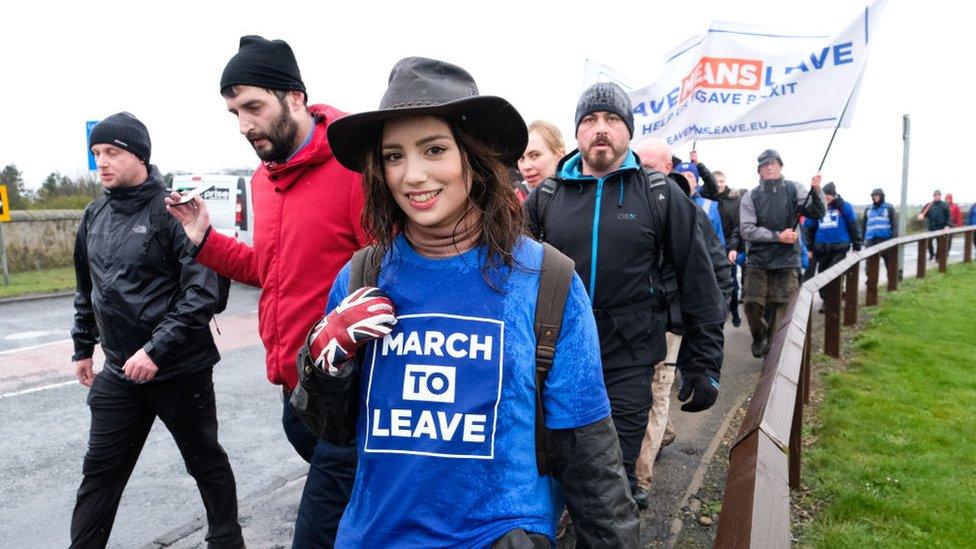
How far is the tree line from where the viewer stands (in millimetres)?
22016

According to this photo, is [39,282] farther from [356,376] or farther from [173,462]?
[356,376]

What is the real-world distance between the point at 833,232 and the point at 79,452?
9347 millimetres

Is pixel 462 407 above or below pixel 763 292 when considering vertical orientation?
above

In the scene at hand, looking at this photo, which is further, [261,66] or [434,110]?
[261,66]

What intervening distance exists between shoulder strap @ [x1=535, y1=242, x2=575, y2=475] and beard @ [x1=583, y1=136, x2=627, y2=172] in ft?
5.48

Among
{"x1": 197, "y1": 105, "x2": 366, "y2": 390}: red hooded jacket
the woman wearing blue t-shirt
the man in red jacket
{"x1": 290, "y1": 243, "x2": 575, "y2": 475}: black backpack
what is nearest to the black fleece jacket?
the man in red jacket

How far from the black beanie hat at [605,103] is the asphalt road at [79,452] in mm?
2915

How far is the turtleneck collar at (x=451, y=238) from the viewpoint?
1.73m

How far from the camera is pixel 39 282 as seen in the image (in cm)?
1545

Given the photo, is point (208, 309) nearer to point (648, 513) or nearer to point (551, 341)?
point (551, 341)

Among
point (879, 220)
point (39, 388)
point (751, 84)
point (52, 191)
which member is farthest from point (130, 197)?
point (52, 191)

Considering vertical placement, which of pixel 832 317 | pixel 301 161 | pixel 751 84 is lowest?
pixel 832 317

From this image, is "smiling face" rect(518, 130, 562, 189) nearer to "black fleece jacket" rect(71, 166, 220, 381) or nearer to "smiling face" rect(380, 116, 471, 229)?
"black fleece jacket" rect(71, 166, 220, 381)

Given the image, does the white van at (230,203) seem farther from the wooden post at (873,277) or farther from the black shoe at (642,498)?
the black shoe at (642,498)
